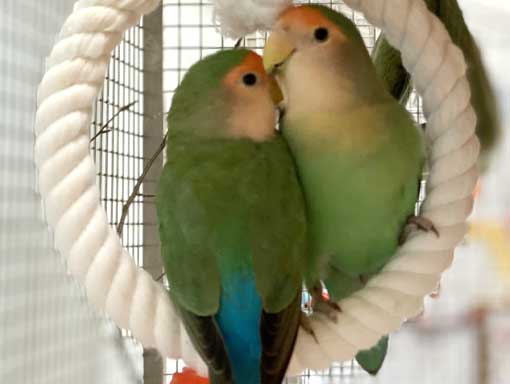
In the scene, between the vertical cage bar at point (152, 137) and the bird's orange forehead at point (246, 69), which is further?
the vertical cage bar at point (152, 137)

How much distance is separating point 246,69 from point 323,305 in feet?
0.77

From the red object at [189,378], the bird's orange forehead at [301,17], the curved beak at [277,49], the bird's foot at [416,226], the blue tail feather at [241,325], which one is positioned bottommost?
the red object at [189,378]

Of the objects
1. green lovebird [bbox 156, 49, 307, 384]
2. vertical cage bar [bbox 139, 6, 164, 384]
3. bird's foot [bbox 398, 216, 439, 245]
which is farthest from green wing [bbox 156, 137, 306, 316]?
vertical cage bar [bbox 139, 6, 164, 384]

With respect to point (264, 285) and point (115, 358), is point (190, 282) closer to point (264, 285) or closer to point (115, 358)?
point (264, 285)

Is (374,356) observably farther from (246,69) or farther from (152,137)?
(152,137)

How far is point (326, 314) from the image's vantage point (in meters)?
0.56

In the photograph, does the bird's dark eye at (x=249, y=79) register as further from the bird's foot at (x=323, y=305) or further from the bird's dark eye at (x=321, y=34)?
the bird's foot at (x=323, y=305)

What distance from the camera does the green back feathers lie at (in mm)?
595

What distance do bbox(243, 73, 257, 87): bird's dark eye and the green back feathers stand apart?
1 cm

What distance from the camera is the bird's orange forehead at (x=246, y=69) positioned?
588 millimetres

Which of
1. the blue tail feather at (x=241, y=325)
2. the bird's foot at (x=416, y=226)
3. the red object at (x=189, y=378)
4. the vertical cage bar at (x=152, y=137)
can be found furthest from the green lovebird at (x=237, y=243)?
the vertical cage bar at (x=152, y=137)

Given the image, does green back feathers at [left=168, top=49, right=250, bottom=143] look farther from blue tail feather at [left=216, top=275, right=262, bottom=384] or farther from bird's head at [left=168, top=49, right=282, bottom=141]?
blue tail feather at [left=216, top=275, right=262, bottom=384]

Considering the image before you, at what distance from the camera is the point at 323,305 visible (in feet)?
1.91

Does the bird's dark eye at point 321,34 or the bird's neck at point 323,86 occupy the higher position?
the bird's dark eye at point 321,34
